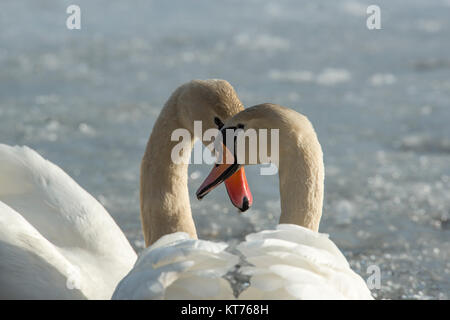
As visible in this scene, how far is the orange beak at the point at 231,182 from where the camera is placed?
3.12 meters

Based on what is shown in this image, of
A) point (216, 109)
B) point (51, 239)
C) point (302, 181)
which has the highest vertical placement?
point (216, 109)

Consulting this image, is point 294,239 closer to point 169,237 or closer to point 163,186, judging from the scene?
point 169,237

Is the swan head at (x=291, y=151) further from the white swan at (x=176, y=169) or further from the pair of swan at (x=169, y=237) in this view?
the white swan at (x=176, y=169)

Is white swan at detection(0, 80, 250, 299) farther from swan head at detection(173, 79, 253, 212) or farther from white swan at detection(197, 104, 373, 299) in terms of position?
white swan at detection(197, 104, 373, 299)

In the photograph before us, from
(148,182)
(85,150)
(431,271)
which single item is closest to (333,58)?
(85,150)

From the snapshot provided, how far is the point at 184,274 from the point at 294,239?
0.46m

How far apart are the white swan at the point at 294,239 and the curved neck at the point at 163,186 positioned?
35 centimetres

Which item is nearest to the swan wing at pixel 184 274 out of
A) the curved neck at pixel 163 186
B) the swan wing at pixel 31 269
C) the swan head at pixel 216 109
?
the swan wing at pixel 31 269

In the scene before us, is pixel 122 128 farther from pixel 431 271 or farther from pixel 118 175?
pixel 431 271

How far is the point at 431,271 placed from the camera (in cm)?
403

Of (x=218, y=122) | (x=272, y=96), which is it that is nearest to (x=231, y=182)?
(x=218, y=122)

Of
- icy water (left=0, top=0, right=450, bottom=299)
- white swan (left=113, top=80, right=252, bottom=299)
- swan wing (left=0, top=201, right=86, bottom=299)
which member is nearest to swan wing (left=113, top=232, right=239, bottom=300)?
white swan (left=113, top=80, right=252, bottom=299)

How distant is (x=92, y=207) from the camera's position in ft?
11.6

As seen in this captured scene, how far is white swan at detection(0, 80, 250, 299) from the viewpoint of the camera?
9.89 ft
